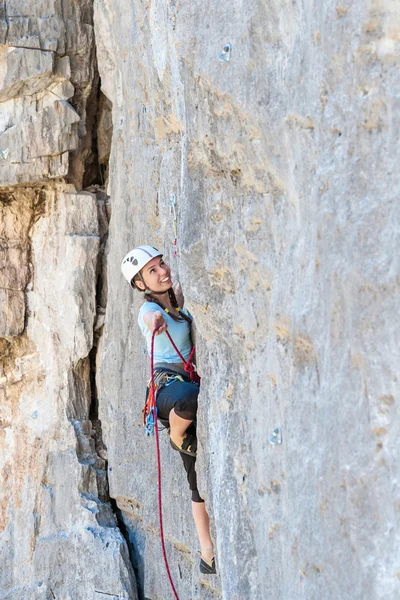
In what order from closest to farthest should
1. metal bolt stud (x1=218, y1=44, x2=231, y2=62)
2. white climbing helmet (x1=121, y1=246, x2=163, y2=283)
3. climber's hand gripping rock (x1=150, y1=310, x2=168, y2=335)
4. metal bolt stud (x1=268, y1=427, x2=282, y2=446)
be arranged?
metal bolt stud (x1=268, y1=427, x2=282, y2=446) < metal bolt stud (x1=218, y1=44, x2=231, y2=62) < climber's hand gripping rock (x1=150, y1=310, x2=168, y2=335) < white climbing helmet (x1=121, y1=246, x2=163, y2=283)

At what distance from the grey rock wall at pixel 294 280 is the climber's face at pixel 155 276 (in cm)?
55

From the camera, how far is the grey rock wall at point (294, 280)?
2.67 meters

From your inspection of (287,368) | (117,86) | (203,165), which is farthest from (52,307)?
(287,368)

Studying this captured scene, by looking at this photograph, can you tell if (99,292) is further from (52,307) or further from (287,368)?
(287,368)

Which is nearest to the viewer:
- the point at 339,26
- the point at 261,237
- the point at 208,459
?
the point at 339,26

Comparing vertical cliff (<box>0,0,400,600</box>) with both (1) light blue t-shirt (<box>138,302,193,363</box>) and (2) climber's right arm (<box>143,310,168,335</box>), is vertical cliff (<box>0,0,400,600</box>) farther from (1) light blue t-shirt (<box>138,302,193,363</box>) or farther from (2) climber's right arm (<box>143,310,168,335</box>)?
(1) light blue t-shirt (<box>138,302,193,363</box>)

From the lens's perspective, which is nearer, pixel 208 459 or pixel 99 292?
pixel 208 459

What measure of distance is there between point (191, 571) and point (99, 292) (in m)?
2.96

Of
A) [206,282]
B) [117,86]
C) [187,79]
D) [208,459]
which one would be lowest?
[208,459]

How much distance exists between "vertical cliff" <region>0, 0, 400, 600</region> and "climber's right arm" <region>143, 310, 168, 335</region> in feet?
0.92

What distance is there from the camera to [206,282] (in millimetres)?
4211

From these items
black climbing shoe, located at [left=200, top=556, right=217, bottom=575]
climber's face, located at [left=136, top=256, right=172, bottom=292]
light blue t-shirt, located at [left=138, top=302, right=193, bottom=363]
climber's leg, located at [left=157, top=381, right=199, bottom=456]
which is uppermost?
climber's face, located at [left=136, top=256, right=172, bottom=292]

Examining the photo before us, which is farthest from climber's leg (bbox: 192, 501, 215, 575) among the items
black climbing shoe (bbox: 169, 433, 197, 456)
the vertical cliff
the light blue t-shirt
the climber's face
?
the climber's face

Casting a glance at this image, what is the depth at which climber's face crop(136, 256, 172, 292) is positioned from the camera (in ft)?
16.8
